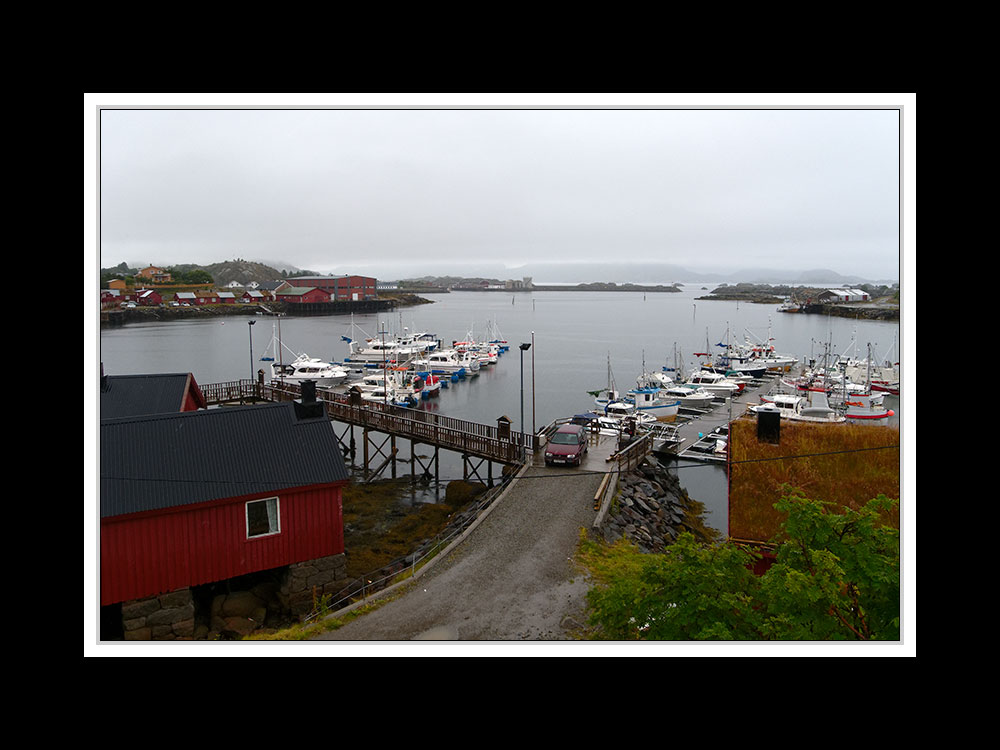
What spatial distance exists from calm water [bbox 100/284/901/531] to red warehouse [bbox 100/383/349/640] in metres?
9.34

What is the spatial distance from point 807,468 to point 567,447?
7.13 meters

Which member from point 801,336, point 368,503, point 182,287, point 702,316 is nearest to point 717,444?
point 368,503

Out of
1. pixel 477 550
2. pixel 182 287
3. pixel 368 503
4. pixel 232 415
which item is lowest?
pixel 368 503

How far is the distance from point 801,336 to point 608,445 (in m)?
62.5

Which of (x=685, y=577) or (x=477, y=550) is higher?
(x=685, y=577)

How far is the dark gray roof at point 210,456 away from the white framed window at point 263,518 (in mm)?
329

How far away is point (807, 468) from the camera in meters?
10.8

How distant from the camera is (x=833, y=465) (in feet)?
35.0

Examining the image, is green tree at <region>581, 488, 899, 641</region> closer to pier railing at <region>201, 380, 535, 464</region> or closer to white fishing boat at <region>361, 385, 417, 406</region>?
pier railing at <region>201, 380, 535, 464</region>

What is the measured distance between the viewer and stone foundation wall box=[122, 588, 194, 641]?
1035 cm

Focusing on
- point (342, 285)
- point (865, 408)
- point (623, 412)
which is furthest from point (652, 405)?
point (342, 285)

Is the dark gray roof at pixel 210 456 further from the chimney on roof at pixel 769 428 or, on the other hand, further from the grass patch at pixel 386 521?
the chimney on roof at pixel 769 428

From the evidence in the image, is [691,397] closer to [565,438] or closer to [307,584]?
[565,438]
